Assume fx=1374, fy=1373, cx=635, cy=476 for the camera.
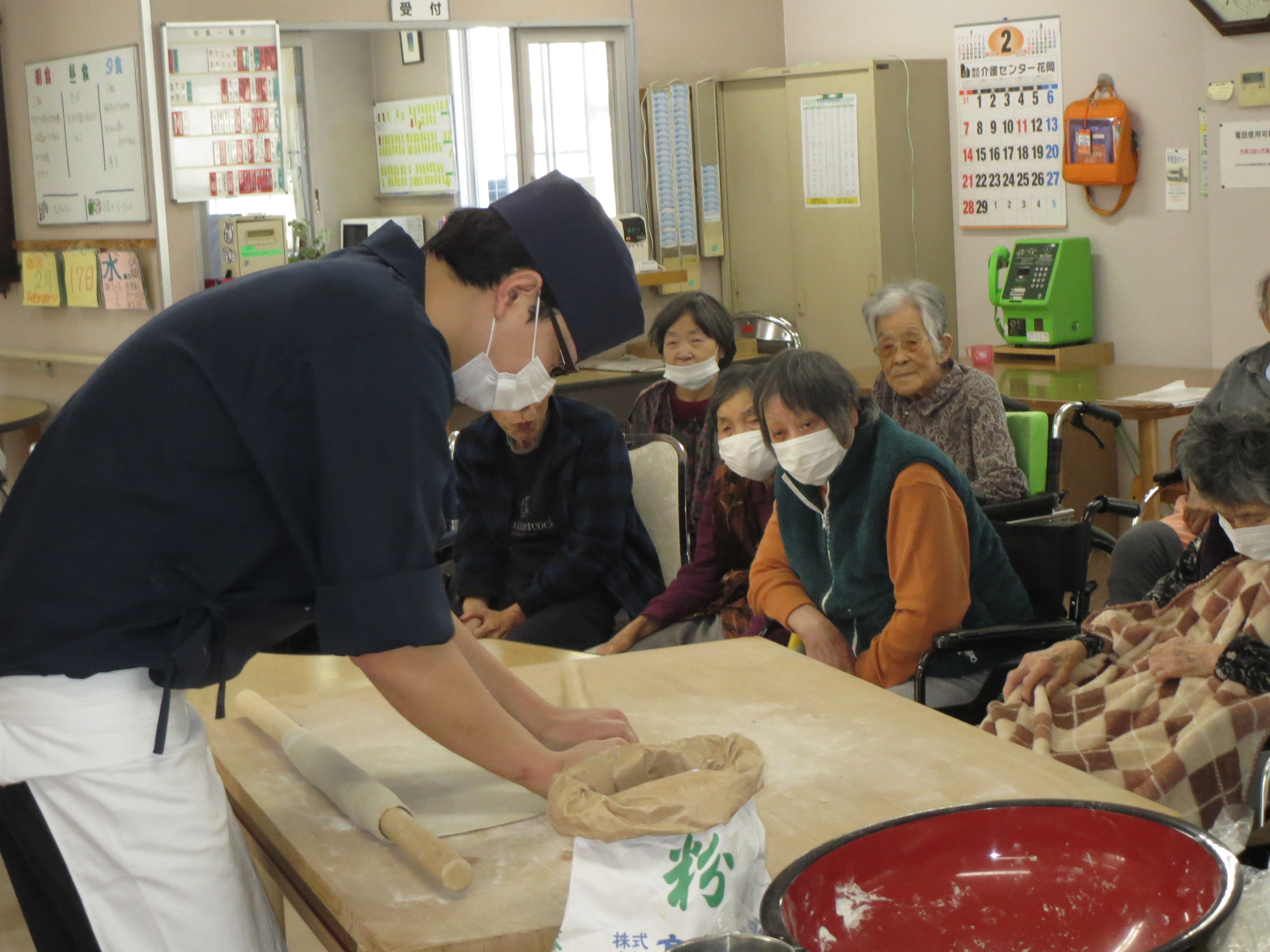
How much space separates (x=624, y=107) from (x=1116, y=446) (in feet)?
9.18

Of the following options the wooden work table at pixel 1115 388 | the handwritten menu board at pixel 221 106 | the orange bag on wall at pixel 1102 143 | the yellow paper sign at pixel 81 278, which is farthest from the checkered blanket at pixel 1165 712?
the yellow paper sign at pixel 81 278

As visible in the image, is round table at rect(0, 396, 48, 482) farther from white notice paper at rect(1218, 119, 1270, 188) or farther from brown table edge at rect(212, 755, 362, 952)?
white notice paper at rect(1218, 119, 1270, 188)

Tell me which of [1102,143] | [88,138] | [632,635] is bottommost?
[632,635]

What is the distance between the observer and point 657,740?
169 centimetres

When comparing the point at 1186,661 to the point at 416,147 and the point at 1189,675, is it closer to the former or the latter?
the point at 1189,675

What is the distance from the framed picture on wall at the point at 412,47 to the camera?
6.68 meters

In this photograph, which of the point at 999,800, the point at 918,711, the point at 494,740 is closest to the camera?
the point at 999,800

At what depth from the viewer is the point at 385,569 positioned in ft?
4.03

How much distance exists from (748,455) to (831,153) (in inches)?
140

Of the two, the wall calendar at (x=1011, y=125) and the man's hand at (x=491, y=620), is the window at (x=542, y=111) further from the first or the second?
the man's hand at (x=491, y=620)

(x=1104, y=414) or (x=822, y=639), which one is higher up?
(x=1104, y=414)

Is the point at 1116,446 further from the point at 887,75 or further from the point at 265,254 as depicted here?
the point at 265,254

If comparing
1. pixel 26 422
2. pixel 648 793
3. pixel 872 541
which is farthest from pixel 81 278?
pixel 648 793

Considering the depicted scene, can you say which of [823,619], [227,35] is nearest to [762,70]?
[227,35]
